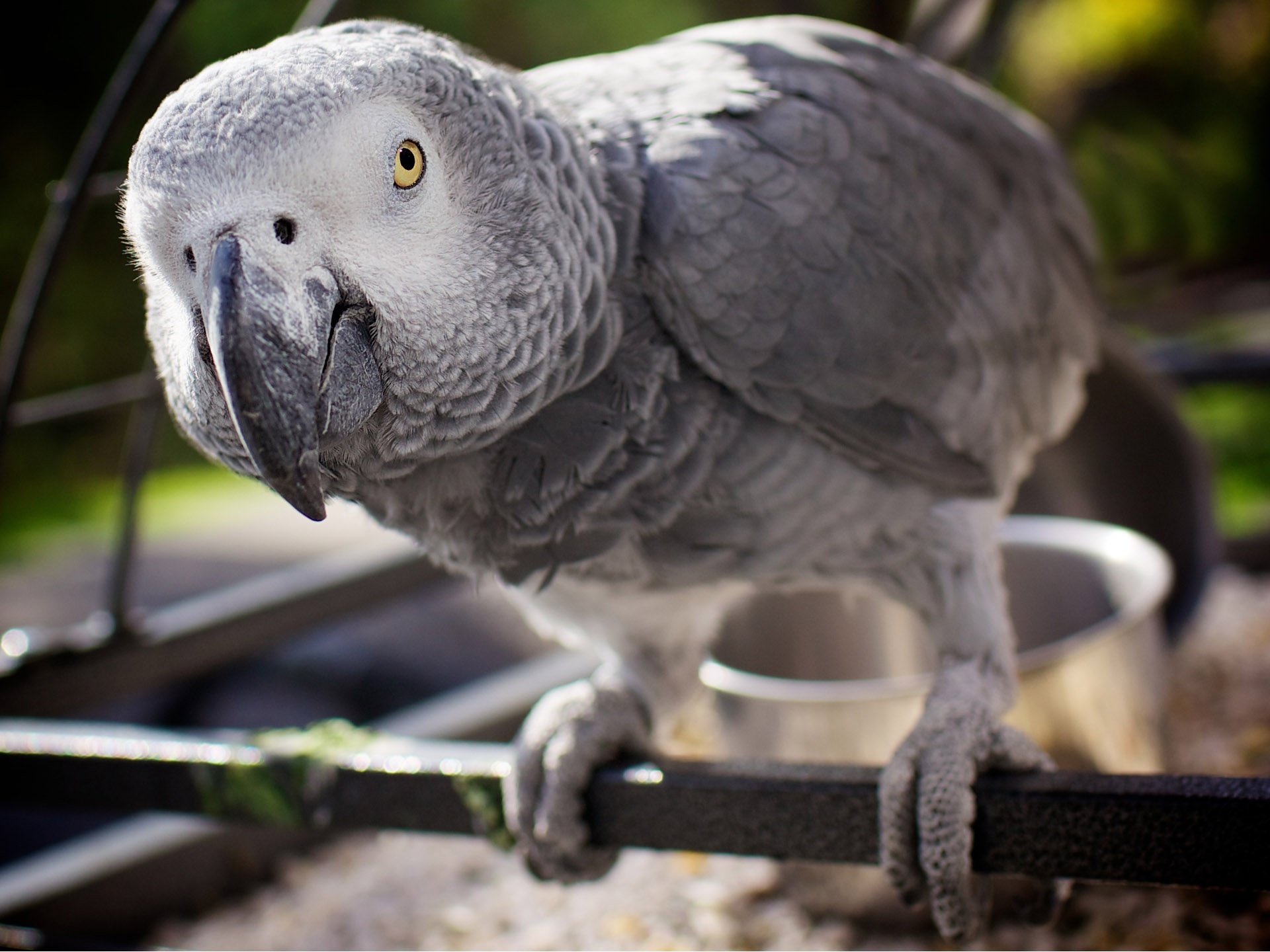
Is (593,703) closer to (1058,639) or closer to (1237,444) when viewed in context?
(1058,639)

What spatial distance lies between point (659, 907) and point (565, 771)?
416 mm

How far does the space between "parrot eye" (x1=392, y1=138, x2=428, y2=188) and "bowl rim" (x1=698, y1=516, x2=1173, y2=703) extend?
62cm

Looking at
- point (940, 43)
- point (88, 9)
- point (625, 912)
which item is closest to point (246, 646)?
point (625, 912)

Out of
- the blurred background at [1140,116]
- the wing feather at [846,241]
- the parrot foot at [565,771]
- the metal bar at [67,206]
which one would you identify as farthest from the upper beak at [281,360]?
the blurred background at [1140,116]

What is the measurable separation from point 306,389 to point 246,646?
905 mm

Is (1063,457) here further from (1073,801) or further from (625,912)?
(1073,801)

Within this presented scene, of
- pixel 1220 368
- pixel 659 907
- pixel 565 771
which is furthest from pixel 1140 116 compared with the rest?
pixel 565 771

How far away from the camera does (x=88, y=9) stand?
3.68 metres

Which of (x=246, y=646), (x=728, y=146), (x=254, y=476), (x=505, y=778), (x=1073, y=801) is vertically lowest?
(x=246, y=646)

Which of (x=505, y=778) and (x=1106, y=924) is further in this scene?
(x=1106, y=924)

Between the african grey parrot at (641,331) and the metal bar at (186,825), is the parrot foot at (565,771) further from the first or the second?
the metal bar at (186,825)

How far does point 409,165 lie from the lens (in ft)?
1.78

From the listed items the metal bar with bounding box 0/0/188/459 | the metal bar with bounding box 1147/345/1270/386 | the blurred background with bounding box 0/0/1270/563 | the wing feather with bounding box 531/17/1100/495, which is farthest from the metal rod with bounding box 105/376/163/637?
the metal bar with bounding box 1147/345/1270/386

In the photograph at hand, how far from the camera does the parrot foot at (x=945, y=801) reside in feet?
2.24
